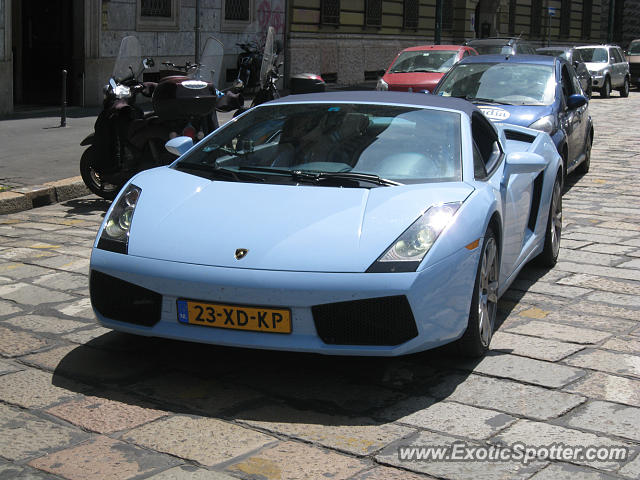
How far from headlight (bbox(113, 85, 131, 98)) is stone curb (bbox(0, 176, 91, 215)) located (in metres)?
0.99

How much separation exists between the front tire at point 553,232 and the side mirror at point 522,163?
876 millimetres

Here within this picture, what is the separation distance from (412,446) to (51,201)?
6.69 m

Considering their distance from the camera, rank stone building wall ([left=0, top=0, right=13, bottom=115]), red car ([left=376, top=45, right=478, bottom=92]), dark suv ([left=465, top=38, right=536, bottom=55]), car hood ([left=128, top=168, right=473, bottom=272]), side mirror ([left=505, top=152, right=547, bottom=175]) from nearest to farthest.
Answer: car hood ([left=128, top=168, right=473, bottom=272]) → side mirror ([left=505, top=152, right=547, bottom=175]) → stone building wall ([left=0, top=0, right=13, bottom=115]) → red car ([left=376, top=45, right=478, bottom=92]) → dark suv ([left=465, top=38, right=536, bottom=55])

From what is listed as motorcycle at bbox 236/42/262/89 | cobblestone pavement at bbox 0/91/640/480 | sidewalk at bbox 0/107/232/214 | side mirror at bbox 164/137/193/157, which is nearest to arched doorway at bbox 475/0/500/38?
motorcycle at bbox 236/42/262/89

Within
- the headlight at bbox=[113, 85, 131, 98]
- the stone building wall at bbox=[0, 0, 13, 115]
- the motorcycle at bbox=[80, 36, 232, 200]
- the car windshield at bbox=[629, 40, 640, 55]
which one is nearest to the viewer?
the motorcycle at bbox=[80, 36, 232, 200]

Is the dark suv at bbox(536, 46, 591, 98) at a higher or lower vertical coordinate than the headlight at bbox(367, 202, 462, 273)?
higher

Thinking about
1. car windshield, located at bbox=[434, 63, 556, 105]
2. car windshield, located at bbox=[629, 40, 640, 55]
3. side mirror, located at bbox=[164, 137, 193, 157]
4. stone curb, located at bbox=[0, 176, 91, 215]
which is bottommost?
stone curb, located at bbox=[0, 176, 91, 215]

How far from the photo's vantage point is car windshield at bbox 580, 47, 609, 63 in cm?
2998

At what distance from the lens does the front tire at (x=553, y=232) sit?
6.64 meters

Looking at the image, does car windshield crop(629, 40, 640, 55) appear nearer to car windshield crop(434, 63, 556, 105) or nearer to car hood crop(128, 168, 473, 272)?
car windshield crop(434, 63, 556, 105)

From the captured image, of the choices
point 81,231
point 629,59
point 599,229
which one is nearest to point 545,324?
point 599,229

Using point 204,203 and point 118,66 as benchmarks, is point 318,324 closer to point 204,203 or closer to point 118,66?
point 204,203

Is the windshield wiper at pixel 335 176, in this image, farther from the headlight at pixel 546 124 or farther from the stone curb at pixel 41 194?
the headlight at pixel 546 124

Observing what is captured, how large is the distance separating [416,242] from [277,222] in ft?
2.06
